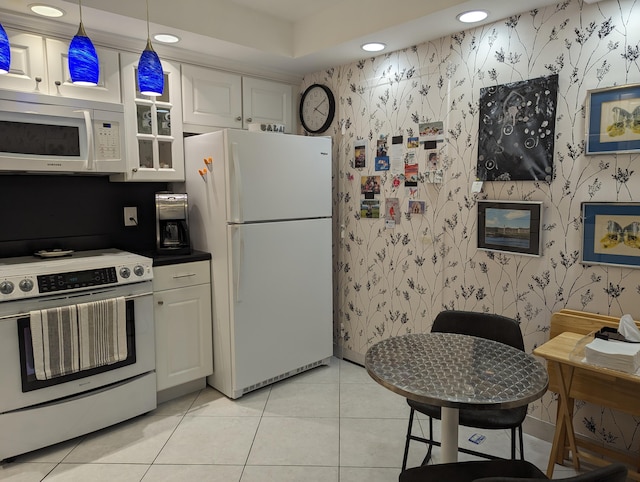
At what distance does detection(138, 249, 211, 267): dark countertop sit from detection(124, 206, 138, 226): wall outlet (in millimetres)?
262

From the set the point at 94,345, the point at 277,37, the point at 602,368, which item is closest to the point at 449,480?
the point at 602,368

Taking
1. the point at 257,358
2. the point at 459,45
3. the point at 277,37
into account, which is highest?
the point at 277,37

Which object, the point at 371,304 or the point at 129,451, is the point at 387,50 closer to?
the point at 371,304

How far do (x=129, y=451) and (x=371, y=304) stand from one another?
6.15 feet

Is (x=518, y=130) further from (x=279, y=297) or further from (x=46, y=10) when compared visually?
(x=46, y=10)

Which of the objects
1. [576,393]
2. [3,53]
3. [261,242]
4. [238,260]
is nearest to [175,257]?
[238,260]

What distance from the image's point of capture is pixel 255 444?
247cm

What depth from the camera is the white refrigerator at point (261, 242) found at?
286 cm

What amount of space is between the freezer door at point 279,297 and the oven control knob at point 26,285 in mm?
1088

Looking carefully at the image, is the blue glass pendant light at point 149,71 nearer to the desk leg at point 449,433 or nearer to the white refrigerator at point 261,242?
the white refrigerator at point 261,242

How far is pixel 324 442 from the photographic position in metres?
2.49

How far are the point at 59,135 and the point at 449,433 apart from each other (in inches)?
98.4

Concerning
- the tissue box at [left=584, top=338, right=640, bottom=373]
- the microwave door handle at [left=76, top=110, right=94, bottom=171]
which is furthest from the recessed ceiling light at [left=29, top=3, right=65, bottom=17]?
the tissue box at [left=584, top=338, right=640, bottom=373]

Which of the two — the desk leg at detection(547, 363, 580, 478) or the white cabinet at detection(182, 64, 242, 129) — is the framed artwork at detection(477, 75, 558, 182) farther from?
the white cabinet at detection(182, 64, 242, 129)
